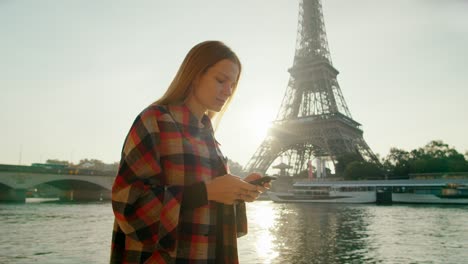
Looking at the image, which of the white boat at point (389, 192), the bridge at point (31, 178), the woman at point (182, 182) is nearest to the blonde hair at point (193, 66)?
the woman at point (182, 182)

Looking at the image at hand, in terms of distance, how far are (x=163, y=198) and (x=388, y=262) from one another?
9869 millimetres

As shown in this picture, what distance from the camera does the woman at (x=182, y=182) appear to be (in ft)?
4.53

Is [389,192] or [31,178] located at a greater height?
[31,178]

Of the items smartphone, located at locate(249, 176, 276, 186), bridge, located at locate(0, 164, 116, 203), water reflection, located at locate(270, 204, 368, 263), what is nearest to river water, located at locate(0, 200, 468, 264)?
water reflection, located at locate(270, 204, 368, 263)

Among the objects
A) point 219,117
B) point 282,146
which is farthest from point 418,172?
point 219,117

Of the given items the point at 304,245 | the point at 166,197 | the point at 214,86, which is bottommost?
the point at 304,245

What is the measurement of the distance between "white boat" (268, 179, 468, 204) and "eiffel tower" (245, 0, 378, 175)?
5702mm

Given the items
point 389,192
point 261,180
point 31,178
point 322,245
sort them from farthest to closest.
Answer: point 389,192 → point 31,178 → point 322,245 → point 261,180

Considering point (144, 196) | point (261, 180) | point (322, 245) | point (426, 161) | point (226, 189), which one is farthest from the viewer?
point (426, 161)

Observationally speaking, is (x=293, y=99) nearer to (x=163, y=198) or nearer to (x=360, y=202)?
(x=360, y=202)

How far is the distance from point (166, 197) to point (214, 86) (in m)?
0.68

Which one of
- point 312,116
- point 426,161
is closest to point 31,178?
point 312,116

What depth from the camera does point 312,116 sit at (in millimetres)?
53500

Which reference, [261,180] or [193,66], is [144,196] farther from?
[193,66]
